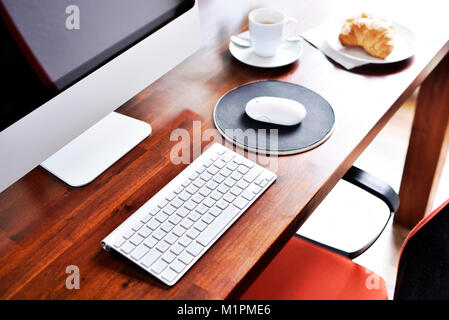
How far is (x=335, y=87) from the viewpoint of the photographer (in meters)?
1.01

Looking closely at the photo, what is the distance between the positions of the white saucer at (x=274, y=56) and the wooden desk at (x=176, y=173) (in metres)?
0.02

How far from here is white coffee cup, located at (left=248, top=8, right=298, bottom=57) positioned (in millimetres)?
1050

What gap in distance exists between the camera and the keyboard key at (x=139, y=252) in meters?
0.69

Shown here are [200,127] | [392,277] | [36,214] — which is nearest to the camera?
[36,214]

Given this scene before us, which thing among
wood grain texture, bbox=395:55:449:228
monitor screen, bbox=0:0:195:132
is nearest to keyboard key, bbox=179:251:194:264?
monitor screen, bbox=0:0:195:132

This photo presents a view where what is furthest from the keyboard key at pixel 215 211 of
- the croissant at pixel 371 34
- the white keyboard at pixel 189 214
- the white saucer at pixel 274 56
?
the croissant at pixel 371 34

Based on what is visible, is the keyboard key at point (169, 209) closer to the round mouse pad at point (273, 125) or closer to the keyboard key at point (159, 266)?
the keyboard key at point (159, 266)

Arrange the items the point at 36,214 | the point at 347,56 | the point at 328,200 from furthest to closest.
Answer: the point at 328,200 → the point at 347,56 → the point at 36,214

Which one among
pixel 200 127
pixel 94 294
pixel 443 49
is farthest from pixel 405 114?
pixel 94 294

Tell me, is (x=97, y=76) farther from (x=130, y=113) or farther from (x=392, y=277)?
(x=392, y=277)

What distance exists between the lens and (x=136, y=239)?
0.72 m

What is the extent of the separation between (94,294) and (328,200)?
117 centimetres

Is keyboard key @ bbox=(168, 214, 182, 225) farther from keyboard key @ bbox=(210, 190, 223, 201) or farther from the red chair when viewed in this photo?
the red chair

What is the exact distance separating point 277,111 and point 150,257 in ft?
1.25
